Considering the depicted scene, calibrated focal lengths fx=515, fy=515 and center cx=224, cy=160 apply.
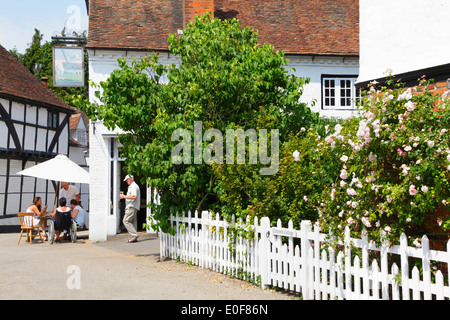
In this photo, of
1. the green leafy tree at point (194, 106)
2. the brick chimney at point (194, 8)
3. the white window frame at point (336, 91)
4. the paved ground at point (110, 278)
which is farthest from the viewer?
the white window frame at point (336, 91)

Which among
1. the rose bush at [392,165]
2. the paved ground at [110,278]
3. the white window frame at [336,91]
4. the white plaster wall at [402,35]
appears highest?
the white window frame at [336,91]

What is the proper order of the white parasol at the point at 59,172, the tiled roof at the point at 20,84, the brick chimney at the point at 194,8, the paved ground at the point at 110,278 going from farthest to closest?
the tiled roof at the point at 20,84 < the brick chimney at the point at 194,8 < the white parasol at the point at 59,172 < the paved ground at the point at 110,278

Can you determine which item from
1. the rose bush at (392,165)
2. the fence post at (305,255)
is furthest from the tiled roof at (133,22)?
the rose bush at (392,165)

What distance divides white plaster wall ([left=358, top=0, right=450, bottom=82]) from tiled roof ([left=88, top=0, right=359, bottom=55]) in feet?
31.4

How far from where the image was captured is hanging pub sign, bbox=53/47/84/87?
19.4 metres

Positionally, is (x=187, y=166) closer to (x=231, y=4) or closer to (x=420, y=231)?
(x=420, y=231)

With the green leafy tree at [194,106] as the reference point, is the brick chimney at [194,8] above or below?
above

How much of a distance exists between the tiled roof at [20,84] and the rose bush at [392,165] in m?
22.2

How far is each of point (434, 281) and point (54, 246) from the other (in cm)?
1135

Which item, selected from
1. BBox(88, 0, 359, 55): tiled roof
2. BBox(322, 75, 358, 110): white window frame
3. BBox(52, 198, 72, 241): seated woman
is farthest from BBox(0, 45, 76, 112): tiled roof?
BBox(322, 75, 358, 110): white window frame

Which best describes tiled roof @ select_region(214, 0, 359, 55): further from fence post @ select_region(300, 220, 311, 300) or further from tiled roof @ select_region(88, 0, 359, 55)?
fence post @ select_region(300, 220, 311, 300)

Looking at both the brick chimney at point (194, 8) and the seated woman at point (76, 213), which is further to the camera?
the brick chimney at point (194, 8)

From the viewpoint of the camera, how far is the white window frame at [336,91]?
18.7 m

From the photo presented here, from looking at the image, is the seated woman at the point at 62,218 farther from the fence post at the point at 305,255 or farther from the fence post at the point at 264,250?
the fence post at the point at 305,255
